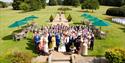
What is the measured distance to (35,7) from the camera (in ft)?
241

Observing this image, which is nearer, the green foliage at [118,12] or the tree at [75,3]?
the green foliage at [118,12]

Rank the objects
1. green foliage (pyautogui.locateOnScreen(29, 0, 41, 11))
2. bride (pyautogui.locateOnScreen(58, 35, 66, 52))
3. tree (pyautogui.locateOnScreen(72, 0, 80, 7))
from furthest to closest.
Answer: tree (pyautogui.locateOnScreen(72, 0, 80, 7)) → green foliage (pyautogui.locateOnScreen(29, 0, 41, 11)) → bride (pyautogui.locateOnScreen(58, 35, 66, 52))

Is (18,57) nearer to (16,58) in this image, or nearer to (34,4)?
(16,58)

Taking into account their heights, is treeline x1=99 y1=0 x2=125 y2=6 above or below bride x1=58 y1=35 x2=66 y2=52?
below

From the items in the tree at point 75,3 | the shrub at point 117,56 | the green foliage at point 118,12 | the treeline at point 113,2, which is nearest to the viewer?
the shrub at point 117,56

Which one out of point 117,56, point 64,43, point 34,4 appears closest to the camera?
point 117,56

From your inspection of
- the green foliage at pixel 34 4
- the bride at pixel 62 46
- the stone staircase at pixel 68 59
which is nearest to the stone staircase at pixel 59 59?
the stone staircase at pixel 68 59

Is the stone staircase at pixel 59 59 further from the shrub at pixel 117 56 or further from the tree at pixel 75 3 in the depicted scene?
the tree at pixel 75 3

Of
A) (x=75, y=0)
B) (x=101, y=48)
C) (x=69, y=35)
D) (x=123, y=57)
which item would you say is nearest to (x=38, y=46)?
(x=69, y=35)

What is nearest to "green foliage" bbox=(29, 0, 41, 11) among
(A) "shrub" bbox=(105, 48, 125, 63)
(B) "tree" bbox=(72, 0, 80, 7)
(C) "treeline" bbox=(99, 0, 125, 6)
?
(B) "tree" bbox=(72, 0, 80, 7)

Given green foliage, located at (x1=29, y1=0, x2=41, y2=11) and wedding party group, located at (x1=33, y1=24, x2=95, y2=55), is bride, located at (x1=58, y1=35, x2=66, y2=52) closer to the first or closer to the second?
wedding party group, located at (x1=33, y1=24, x2=95, y2=55)

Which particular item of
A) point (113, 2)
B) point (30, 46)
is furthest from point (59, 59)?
point (113, 2)

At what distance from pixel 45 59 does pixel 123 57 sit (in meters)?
5.20

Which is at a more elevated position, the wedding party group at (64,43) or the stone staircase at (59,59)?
the wedding party group at (64,43)
